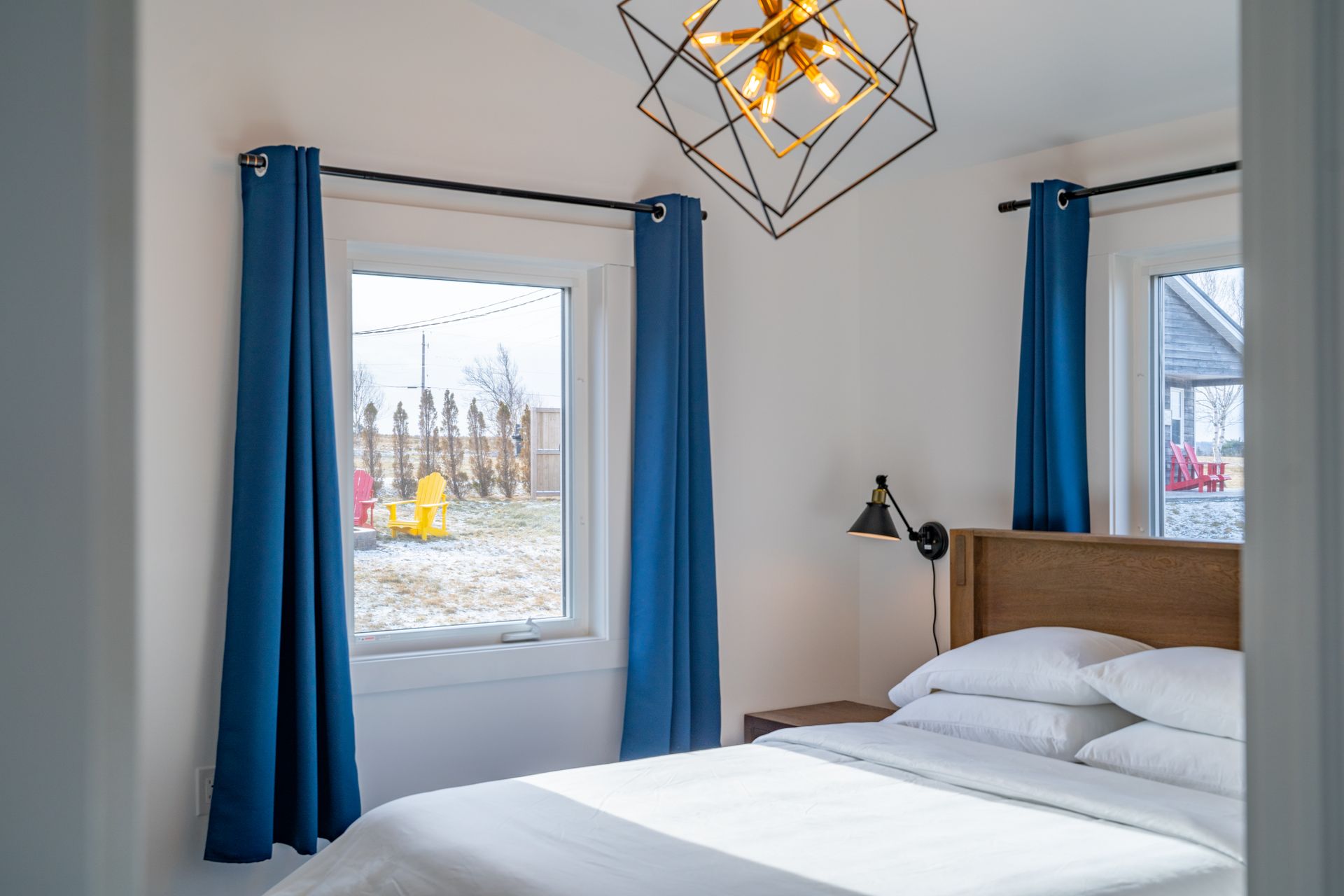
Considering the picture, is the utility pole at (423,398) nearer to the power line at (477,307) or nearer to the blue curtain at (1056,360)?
the power line at (477,307)

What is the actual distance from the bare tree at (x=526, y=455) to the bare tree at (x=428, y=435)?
10.9 inches

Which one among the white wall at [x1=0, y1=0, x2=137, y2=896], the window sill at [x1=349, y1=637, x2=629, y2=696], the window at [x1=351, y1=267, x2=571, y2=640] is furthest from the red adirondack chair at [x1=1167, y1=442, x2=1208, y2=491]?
the white wall at [x1=0, y1=0, x2=137, y2=896]

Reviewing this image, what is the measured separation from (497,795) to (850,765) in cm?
85

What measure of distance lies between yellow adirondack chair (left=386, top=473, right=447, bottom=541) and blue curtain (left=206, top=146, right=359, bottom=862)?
1.16 feet

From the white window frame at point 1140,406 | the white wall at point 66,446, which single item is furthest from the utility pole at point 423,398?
the white wall at point 66,446

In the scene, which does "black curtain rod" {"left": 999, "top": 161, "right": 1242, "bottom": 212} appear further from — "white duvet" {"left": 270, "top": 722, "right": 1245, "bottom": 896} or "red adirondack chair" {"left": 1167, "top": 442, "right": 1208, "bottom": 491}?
"white duvet" {"left": 270, "top": 722, "right": 1245, "bottom": 896}

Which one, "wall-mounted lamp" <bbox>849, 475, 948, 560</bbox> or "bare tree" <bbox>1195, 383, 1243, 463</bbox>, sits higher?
"bare tree" <bbox>1195, 383, 1243, 463</bbox>

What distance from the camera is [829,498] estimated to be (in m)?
3.88

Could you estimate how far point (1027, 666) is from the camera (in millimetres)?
2781

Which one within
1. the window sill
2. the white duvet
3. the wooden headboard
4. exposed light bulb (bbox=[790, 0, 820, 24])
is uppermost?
exposed light bulb (bbox=[790, 0, 820, 24])

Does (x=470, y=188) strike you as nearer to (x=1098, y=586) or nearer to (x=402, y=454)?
(x=402, y=454)

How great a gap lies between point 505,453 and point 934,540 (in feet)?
4.83

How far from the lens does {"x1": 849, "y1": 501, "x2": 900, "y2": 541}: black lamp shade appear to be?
345cm

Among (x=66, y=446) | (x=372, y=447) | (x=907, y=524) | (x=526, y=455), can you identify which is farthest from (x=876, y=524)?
(x=66, y=446)
